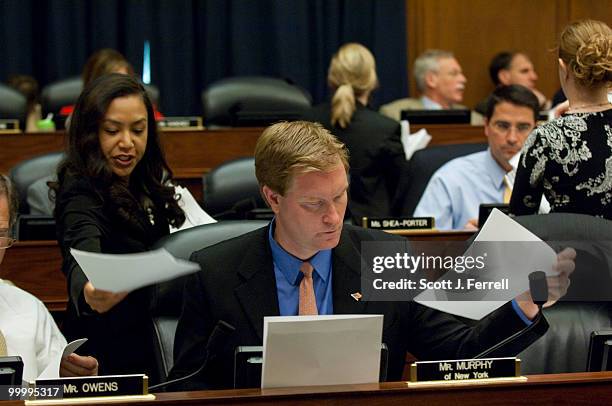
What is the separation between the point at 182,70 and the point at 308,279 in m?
6.21

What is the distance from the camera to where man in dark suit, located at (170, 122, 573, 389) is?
253 centimetres

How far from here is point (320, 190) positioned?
8.27ft

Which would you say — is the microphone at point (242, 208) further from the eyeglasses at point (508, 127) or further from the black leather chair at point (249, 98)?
the black leather chair at point (249, 98)

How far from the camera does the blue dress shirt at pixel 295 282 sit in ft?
8.60

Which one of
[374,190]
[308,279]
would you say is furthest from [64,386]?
[374,190]

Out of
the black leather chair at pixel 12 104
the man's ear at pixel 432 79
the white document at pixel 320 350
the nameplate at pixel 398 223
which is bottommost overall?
the white document at pixel 320 350

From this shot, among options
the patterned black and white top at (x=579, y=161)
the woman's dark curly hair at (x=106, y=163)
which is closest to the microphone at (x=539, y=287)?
the patterned black and white top at (x=579, y=161)

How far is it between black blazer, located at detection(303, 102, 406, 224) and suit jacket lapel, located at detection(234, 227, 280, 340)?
3.19m

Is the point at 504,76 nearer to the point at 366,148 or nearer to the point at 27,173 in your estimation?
the point at 366,148

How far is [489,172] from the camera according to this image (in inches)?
196

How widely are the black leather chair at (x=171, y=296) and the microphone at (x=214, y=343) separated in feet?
Answer: 1.50

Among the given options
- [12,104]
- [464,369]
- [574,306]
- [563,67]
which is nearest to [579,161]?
[563,67]

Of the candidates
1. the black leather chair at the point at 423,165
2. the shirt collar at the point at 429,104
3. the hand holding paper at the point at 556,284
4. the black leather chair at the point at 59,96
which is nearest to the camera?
the hand holding paper at the point at 556,284

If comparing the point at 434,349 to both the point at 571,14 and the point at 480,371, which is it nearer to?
the point at 480,371
